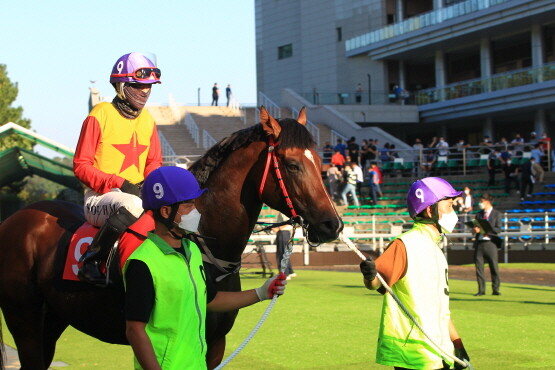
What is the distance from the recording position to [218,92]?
49.2 m

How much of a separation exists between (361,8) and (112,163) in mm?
47779

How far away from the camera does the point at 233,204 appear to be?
507 cm

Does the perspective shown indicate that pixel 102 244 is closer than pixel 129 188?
Yes

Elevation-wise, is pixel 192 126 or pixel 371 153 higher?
pixel 192 126

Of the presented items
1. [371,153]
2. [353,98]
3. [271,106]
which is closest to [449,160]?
[371,153]

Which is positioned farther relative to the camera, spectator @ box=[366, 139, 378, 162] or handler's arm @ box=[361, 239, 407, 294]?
spectator @ box=[366, 139, 378, 162]

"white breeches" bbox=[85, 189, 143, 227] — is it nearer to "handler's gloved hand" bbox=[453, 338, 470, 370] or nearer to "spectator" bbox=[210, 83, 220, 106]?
"handler's gloved hand" bbox=[453, 338, 470, 370]

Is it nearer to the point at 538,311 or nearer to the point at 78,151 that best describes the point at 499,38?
the point at 538,311

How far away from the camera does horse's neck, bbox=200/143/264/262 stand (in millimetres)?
5020

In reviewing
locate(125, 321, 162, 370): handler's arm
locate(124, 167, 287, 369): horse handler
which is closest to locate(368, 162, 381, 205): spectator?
locate(124, 167, 287, 369): horse handler

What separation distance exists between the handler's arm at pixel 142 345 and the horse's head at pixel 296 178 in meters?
1.60

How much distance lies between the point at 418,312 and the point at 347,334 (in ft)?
19.6

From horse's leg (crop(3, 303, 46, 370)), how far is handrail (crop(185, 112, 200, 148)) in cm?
3345

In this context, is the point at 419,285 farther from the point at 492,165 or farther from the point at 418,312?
the point at 492,165
